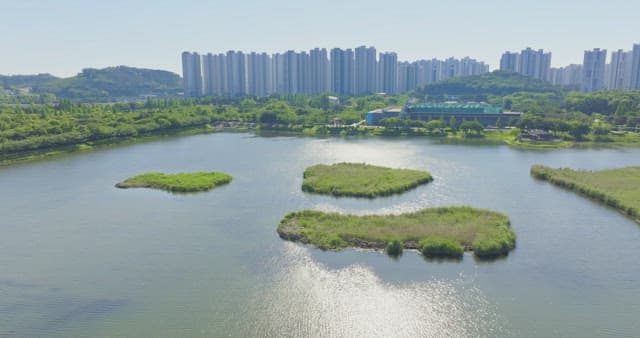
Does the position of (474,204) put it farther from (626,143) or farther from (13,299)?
(626,143)

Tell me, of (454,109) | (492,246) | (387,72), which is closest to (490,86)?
(387,72)

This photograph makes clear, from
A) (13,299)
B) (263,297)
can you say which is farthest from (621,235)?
(13,299)

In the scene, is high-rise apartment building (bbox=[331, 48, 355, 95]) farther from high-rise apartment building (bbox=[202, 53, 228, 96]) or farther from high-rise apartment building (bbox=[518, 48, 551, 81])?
high-rise apartment building (bbox=[518, 48, 551, 81])

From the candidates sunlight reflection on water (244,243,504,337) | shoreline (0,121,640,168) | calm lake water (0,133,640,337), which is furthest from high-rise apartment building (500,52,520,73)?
sunlight reflection on water (244,243,504,337)

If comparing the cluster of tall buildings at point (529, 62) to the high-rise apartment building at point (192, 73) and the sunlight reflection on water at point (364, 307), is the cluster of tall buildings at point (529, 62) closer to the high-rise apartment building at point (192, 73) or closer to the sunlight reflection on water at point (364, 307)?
the high-rise apartment building at point (192, 73)

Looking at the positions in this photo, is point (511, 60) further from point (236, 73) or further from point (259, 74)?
point (236, 73)
